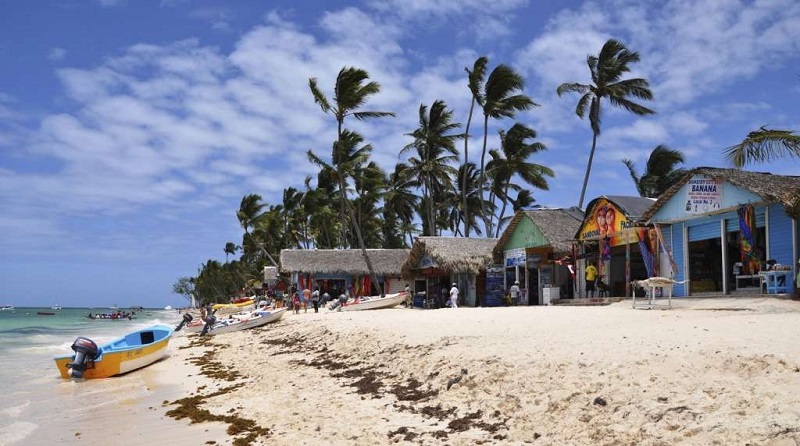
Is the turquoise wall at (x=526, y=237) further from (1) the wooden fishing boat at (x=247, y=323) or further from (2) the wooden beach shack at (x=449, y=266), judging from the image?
(1) the wooden fishing boat at (x=247, y=323)

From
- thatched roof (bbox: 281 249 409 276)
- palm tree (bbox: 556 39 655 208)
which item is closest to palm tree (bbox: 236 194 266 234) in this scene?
thatched roof (bbox: 281 249 409 276)

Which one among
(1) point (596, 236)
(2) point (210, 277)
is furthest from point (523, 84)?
(2) point (210, 277)

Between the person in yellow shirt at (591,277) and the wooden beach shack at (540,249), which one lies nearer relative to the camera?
the person in yellow shirt at (591,277)

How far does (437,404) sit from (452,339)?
2.96 meters

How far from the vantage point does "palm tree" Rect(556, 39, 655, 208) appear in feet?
89.2

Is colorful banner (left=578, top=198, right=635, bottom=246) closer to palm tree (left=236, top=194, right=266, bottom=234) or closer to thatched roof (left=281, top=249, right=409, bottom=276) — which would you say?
thatched roof (left=281, top=249, right=409, bottom=276)

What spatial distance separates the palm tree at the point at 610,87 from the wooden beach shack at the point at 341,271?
1183cm

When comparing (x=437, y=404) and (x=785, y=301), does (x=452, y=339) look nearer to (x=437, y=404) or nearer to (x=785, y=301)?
(x=437, y=404)

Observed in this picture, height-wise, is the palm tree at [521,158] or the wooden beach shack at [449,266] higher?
the palm tree at [521,158]

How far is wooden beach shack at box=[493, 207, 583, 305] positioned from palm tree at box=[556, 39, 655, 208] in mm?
5797

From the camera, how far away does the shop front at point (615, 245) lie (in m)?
17.3

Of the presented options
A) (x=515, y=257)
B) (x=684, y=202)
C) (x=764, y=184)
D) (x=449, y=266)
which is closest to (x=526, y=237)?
(x=515, y=257)

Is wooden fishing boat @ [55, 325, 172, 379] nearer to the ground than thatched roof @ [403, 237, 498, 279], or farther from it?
nearer to the ground

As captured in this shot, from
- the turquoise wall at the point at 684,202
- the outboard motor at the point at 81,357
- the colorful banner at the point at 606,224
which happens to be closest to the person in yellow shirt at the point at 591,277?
the colorful banner at the point at 606,224
